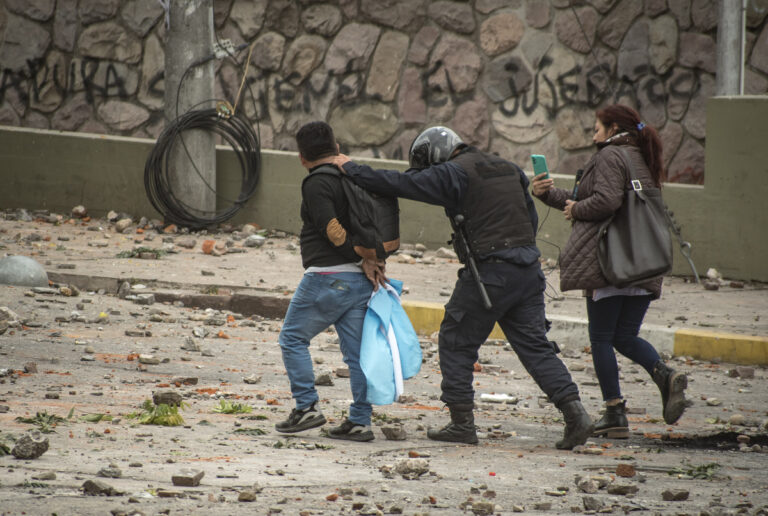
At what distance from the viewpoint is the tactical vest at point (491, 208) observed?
17.4ft

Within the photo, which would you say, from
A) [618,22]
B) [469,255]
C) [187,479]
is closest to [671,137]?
[618,22]

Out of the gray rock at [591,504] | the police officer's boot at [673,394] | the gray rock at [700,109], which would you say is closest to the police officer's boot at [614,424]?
the police officer's boot at [673,394]

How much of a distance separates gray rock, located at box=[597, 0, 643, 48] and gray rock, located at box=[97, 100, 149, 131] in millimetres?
5834

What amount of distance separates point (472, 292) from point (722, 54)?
238 inches

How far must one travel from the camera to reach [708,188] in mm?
10156

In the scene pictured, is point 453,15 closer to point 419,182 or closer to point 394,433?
point 419,182

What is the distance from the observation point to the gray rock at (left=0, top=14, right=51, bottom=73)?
14.2 m

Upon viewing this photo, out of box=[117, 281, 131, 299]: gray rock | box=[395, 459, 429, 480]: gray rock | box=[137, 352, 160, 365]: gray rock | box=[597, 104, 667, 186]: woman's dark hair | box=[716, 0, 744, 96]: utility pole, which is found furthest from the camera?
box=[716, 0, 744, 96]: utility pole

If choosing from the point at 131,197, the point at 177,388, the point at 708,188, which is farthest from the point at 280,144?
the point at 177,388

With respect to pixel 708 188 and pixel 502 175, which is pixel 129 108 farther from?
pixel 502 175

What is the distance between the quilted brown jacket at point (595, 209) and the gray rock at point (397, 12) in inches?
261

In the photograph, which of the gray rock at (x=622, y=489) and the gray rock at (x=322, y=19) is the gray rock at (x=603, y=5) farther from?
the gray rock at (x=622, y=489)

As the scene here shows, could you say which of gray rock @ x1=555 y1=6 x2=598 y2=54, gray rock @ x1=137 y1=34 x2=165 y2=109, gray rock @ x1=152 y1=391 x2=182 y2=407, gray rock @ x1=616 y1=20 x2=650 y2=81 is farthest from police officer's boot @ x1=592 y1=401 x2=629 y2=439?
gray rock @ x1=137 y1=34 x2=165 y2=109

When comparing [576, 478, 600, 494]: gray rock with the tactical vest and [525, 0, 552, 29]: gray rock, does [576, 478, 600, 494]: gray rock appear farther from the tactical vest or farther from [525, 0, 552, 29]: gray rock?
[525, 0, 552, 29]: gray rock
